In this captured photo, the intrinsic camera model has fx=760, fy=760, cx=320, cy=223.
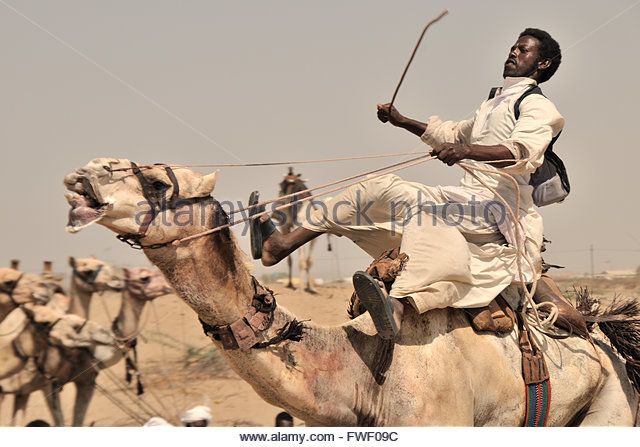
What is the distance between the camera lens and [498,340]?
5.19m

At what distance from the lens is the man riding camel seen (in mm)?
4828

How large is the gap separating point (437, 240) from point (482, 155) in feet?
2.14

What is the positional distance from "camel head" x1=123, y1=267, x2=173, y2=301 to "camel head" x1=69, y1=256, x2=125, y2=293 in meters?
0.17

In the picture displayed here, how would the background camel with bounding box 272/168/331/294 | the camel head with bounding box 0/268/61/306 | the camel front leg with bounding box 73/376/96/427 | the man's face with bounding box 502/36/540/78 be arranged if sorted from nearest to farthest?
the man's face with bounding box 502/36/540/78 → the camel head with bounding box 0/268/61/306 → the camel front leg with bounding box 73/376/96/427 → the background camel with bounding box 272/168/331/294

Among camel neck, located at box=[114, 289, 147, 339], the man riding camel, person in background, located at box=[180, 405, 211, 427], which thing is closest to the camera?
the man riding camel

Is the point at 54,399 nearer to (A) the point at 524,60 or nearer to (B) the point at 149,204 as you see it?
(B) the point at 149,204

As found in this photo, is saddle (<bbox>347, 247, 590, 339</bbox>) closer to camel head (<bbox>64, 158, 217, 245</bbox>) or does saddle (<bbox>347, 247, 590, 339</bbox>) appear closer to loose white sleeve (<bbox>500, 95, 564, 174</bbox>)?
loose white sleeve (<bbox>500, 95, 564, 174</bbox>)

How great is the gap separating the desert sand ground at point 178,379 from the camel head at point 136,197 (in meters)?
6.06

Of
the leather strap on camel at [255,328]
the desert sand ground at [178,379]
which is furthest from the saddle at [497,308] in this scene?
the desert sand ground at [178,379]

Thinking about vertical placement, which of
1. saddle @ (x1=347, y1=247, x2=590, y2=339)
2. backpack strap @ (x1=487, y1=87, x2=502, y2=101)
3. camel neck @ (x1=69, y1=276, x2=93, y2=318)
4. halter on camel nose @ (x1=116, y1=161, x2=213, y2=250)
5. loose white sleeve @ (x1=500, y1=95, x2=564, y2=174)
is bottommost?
camel neck @ (x1=69, y1=276, x2=93, y2=318)

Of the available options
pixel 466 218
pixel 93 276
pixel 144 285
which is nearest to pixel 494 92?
pixel 466 218

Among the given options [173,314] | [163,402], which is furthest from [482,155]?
[173,314]

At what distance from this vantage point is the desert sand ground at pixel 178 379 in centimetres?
1171

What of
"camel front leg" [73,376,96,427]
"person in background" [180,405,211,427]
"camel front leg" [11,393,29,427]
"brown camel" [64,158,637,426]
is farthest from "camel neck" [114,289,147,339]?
"brown camel" [64,158,637,426]
